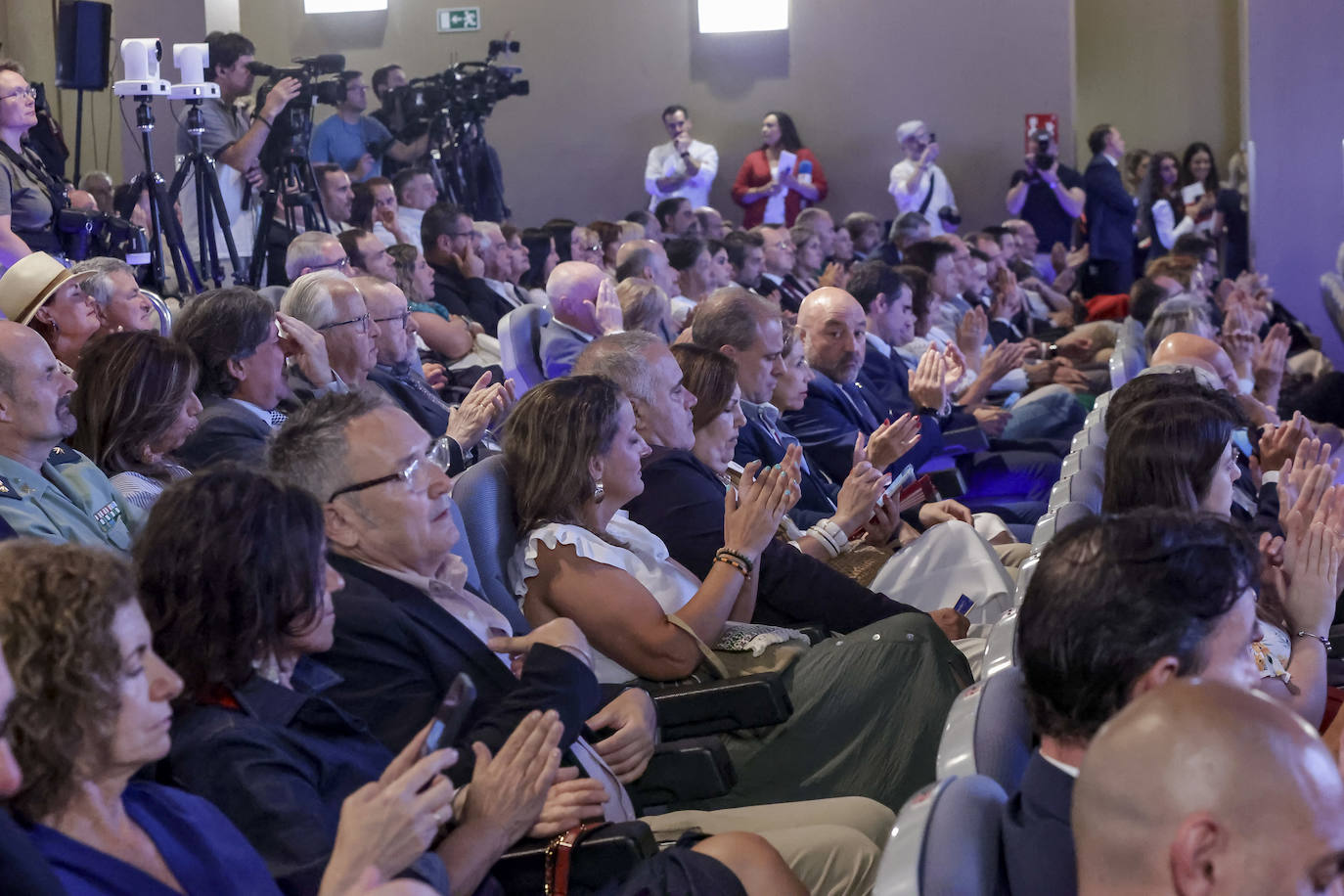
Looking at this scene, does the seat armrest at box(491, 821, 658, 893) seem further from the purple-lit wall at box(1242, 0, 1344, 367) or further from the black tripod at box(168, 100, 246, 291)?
the purple-lit wall at box(1242, 0, 1344, 367)

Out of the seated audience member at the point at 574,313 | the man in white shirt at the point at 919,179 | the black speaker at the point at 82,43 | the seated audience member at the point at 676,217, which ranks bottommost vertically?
the seated audience member at the point at 574,313

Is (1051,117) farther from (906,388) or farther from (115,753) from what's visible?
(115,753)

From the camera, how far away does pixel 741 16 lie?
10.9 m

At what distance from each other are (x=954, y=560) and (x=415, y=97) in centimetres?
587

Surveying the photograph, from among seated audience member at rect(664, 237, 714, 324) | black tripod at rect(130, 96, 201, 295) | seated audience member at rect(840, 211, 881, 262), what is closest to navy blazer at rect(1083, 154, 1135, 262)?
seated audience member at rect(840, 211, 881, 262)

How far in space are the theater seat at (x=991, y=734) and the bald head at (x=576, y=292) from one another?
10.5ft

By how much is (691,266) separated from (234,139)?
1935 millimetres

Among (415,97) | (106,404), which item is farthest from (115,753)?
(415,97)

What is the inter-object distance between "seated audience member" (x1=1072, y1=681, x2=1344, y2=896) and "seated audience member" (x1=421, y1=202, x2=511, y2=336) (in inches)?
189

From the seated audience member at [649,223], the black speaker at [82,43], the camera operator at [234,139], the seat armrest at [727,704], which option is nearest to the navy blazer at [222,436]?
the seat armrest at [727,704]

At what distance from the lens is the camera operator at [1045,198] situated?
10.3 meters

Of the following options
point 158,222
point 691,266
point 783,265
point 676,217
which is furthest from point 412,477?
point 676,217

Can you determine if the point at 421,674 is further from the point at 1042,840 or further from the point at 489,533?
the point at 1042,840

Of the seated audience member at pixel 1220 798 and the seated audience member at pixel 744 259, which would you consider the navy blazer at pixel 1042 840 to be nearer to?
the seated audience member at pixel 1220 798
